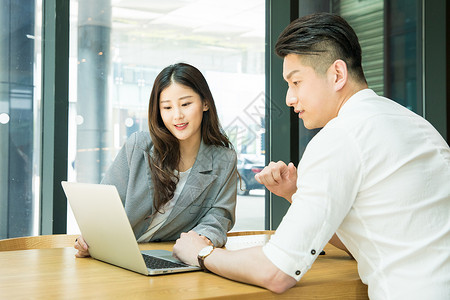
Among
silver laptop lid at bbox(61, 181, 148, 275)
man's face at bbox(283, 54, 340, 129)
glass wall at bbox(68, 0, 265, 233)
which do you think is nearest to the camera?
silver laptop lid at bbox(61, 181, 148, 275)

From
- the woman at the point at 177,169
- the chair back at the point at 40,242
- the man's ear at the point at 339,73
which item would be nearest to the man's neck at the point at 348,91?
the man's ear at the point at 339,73

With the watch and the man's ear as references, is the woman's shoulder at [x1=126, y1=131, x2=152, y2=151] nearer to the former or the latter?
the watch

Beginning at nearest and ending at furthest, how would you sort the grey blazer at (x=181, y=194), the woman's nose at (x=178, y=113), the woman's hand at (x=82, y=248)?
the woman's hand at (x=82, y=248), the grey blazer at (x=181, y=194), the woman's nose at (x=178, y=113)

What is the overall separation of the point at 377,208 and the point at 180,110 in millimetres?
1214

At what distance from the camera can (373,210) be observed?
1.32 m

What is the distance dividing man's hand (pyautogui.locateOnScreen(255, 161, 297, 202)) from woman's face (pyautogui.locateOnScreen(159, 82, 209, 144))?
63cm

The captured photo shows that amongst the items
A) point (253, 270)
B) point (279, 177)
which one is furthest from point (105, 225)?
point (279, 177)

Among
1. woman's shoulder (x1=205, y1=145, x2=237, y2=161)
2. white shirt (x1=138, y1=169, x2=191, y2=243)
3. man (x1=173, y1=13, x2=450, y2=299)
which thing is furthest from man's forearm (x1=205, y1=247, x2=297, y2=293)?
woman's shoulder (x1=205, y1=145, x2=237, y2=161)

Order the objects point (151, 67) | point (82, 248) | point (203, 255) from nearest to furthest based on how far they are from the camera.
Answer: point (203, 255) < point (82, 248) < point (151, 67)

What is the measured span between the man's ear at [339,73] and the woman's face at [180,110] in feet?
3.04

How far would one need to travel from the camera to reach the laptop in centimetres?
143

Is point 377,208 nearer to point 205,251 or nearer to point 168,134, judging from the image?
point 205,251

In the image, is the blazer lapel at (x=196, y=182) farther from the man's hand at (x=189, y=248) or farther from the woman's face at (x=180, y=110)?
the man's hand at (x=189, y=248)

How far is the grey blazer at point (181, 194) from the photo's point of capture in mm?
2160
